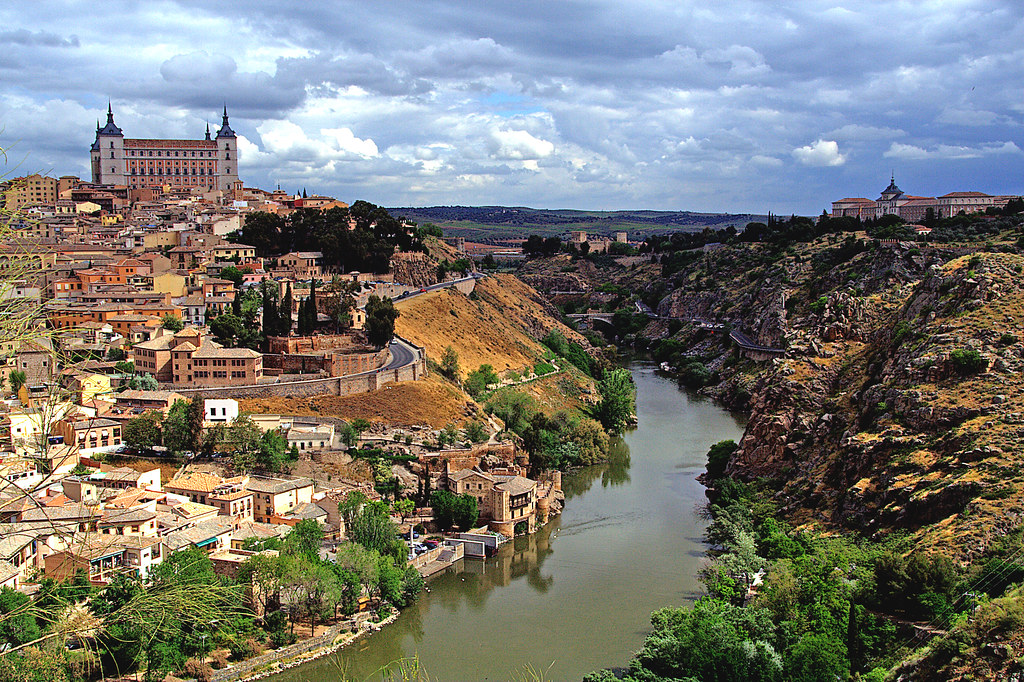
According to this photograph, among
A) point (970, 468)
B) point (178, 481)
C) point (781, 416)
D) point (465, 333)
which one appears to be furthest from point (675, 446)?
point (178, 481)

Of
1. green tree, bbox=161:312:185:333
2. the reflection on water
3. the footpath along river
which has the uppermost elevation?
green tree, bbox=161:312:185:333

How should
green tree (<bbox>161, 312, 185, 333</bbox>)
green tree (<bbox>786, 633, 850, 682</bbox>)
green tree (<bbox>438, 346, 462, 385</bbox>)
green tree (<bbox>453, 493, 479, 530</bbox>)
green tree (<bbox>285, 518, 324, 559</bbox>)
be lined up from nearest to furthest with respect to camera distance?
1. green tree (<bbox>786, 633, 850, 682</bbox>)
2. green tree (<bbox>285, 518, 324, 559</bbox>)
3. green tree (<bbox>453, 493, 479, 530</bbox>)
4. green tree (<bbox>161, 312, 185, 333</bbox>)
5. green tree (<bbox>438, 346, 462, 385</bbox>)

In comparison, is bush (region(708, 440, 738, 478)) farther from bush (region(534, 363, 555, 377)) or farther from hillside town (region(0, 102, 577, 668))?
bush (region(534, 363, 555, 377))

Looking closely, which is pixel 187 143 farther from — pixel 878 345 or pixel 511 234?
pixel 511 234

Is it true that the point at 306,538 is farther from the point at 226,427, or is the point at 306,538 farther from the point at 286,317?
the point at 286,317

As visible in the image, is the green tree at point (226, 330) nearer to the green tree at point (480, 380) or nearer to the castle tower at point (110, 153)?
the green tree at point (480, 380)

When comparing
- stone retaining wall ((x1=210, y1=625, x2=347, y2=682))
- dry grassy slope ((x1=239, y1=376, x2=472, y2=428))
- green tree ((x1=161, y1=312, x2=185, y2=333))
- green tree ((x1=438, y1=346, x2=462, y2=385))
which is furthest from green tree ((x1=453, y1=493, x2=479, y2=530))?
green tree ((x1=161, y1=312, x2=185, y2=333))
